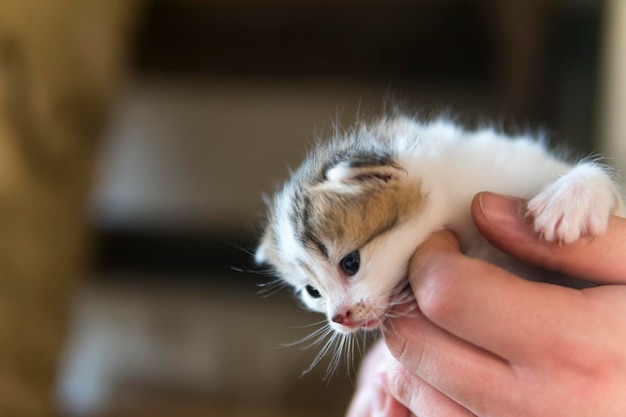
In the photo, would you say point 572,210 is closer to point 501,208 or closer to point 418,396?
point 501,208

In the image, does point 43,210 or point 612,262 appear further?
point 43,210

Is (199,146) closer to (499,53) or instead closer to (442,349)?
→ (499,53)

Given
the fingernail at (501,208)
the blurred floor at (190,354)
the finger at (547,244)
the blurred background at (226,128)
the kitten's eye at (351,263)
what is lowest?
the blurred floor at (190,354)

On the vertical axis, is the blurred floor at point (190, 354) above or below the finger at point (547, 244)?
below

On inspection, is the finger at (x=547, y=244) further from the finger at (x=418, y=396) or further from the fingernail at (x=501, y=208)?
the finger at (x=418, y=396)

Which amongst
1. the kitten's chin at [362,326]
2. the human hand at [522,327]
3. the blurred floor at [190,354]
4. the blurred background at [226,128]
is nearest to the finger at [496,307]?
the human hand at [522,327]

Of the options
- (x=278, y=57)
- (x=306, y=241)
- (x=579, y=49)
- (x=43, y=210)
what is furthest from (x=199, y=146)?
(x=306, y=241)

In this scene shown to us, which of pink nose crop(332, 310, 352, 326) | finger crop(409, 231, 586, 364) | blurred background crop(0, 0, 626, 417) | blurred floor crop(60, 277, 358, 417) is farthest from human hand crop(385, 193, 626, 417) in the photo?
blurred floor crop(60, 277, 358, 417)
